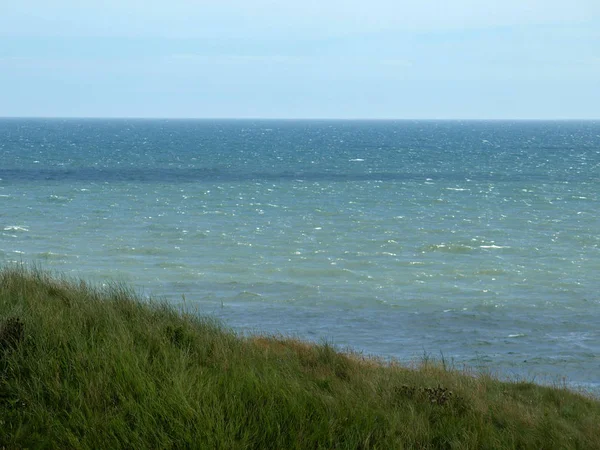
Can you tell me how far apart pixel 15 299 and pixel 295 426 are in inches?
182

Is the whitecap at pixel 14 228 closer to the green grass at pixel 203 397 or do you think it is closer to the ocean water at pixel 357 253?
the ocean water at pixel 357 253

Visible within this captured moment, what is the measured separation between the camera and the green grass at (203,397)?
6668mm

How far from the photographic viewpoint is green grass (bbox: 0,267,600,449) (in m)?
6.67

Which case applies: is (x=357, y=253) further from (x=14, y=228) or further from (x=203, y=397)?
(x=203, y=397)

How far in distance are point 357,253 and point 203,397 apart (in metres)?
21.2

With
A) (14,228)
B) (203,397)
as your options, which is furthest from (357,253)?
(203,397)

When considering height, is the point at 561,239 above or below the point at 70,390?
below

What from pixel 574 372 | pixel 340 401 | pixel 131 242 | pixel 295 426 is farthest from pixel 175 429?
pixel 131 242

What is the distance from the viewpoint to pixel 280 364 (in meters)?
9.48

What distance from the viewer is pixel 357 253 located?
91.6ft

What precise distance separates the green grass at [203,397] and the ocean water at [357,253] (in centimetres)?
607

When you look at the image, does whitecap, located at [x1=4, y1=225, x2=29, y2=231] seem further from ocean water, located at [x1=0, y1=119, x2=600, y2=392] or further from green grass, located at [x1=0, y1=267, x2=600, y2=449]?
green grass, located at [x1=0, y1=267, x2=600, y2=449]

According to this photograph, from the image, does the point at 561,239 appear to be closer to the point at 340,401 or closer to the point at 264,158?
the point at 340,401

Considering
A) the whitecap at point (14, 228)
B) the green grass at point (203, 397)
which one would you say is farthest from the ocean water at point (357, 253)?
the green grass at point (203, 397)
